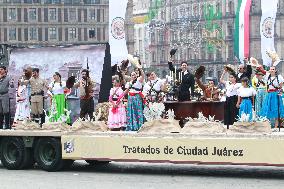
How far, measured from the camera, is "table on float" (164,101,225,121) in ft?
58.1

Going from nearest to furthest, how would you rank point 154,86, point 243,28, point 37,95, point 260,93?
point 37,95 < point 154,86 < point 260,93 < point 243,28

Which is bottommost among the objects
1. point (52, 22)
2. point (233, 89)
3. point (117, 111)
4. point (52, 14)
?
point (117, 111)

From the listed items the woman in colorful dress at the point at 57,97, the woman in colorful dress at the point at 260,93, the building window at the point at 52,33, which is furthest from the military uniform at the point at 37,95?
the building window at the point at 52,33

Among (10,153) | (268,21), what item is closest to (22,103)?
(10,153)

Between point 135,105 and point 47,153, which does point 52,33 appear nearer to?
point 135,105

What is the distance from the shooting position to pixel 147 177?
49.6ft

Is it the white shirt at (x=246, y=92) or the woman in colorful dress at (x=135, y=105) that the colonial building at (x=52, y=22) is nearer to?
the white shirt at (x=246, y=92)

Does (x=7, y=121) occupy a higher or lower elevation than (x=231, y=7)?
lower

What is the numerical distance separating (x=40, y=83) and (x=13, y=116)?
115 cm

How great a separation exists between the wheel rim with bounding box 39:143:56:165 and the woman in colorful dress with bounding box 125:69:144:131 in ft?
7.42

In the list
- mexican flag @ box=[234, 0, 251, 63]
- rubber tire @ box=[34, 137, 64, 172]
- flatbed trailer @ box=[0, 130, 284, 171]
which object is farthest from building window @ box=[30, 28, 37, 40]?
rubber tire @ box=[34, 137, 64, 172]

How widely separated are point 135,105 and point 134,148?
9.42ft

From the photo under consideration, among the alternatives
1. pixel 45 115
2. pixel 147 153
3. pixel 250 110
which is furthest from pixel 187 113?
pixel 45 115

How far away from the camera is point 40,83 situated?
63.8 ft
